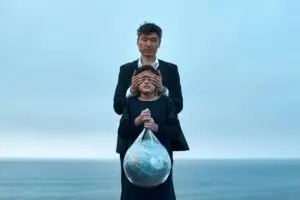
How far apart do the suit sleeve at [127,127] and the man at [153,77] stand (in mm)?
89

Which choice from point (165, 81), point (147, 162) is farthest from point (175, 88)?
point (147, 162)

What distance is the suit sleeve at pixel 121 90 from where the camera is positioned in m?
4.23

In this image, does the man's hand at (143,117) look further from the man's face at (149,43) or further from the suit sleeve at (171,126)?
the man's face at (149,43)

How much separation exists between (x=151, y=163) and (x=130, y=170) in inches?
5.9

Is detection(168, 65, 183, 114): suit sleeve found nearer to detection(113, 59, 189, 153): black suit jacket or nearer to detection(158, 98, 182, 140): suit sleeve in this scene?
detection(113, 59, 189, 153): black suit jacket

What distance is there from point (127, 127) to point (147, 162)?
1.27 feet

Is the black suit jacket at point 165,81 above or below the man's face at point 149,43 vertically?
below

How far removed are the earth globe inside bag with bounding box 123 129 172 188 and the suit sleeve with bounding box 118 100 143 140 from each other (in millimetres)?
188

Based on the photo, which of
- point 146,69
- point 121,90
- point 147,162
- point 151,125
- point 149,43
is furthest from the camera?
point 121,90

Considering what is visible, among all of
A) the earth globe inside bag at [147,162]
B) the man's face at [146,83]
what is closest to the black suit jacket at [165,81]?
the man's face at [146,83]

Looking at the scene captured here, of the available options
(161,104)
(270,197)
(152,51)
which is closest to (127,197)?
(161,104)

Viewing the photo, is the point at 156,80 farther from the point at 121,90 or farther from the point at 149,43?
the point at 121,90

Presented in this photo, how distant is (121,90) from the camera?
4.33 meters

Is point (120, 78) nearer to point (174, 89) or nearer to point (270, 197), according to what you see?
point (174, 89)
